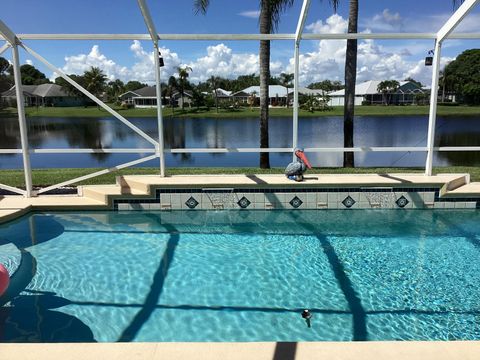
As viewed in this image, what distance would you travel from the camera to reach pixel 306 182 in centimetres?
654

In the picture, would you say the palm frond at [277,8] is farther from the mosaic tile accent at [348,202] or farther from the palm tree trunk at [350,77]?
the mosaic tile accent at [348,202]

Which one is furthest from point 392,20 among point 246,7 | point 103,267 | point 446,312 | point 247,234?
point 103,267

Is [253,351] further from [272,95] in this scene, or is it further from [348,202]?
[272,95]

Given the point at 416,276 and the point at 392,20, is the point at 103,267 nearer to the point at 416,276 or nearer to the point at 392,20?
the point at 416,276

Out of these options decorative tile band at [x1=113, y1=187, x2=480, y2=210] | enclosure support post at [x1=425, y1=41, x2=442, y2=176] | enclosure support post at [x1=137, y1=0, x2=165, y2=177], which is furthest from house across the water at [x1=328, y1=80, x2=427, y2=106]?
enclosure support post at [x1=137, y1=0, x2=165, y2=177]

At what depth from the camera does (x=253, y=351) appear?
2070 mm

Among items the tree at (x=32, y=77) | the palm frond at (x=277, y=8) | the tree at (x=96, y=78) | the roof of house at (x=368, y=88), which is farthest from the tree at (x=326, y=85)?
the palm frond at (x=277, y=8)

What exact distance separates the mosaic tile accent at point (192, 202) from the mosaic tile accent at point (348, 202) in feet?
8.31

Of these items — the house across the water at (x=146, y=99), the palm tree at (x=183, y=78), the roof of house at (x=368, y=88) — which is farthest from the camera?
the roof of house at (x=368, y=88)

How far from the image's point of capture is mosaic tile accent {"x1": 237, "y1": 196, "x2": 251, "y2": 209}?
21.6 ft

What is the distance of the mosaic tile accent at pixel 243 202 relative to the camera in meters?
6.59

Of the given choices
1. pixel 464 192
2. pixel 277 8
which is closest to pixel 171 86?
pixel 277 8

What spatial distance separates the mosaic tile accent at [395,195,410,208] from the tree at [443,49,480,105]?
5181 cm

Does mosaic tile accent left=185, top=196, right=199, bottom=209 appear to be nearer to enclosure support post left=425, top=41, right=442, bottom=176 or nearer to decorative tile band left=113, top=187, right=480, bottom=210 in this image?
decorative tile band left=113, top=187, right=480, bottom=210
